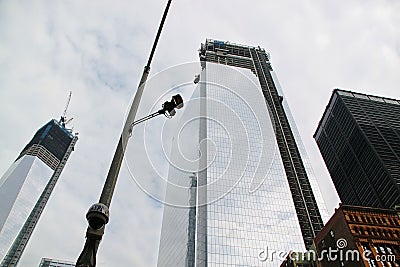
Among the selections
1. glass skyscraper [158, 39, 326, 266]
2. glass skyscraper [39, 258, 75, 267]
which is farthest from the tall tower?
→ glass skyscraper [39, 258, 75, 267]

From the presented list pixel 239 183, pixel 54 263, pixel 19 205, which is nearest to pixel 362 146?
pixel 239 183

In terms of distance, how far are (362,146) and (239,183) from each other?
45138 mm

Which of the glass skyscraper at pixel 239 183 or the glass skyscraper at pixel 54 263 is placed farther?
the glass skyscraper at pixel 54 263

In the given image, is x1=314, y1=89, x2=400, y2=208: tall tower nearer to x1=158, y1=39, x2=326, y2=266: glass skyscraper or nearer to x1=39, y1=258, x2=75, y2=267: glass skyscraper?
x1=158, y1=39, x2=326, y2=266: glass skyscraper

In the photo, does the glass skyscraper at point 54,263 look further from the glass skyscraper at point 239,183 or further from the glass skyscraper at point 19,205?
the glass skyscraper at point 239,183

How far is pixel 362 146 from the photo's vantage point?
111062mm

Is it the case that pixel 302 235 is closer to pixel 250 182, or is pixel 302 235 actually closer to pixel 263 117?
pixel 250 182

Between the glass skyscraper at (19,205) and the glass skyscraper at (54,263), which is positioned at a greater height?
the glass skyscraper at (19,205)

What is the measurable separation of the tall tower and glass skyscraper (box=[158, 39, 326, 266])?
1486 centimetres

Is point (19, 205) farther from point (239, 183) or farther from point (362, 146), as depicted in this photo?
point (362, 146)

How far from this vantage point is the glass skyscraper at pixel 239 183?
89625 millimetres

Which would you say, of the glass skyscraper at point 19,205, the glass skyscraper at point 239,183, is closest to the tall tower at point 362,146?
the glass skyscraper at point 239,183

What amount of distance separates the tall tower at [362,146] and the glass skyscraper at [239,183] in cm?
1486

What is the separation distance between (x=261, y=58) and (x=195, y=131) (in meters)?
67.5
